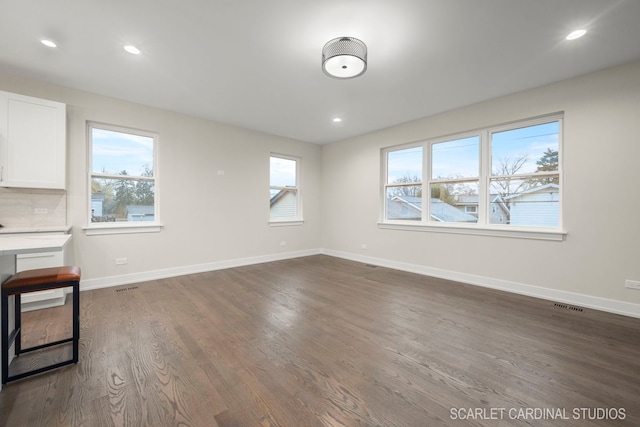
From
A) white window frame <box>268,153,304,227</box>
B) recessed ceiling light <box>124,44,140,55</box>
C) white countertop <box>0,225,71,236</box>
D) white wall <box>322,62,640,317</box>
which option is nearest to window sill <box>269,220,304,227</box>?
white window frame <box>268,153,304,227</box>

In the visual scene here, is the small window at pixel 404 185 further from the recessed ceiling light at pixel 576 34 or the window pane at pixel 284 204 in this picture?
the recessed ceiling light at pixel 576 34

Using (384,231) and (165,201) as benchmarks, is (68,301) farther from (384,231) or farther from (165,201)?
(384,231)

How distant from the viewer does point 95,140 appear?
3795mm

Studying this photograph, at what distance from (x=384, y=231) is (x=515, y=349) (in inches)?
126

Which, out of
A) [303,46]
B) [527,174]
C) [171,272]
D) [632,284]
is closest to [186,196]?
[171,272]

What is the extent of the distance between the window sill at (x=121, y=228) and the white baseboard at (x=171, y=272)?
0.65 metres

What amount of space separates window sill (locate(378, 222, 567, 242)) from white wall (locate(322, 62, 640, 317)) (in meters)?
0.07

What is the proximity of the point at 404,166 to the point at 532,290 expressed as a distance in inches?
111

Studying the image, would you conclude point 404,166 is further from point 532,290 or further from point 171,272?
point 171,272

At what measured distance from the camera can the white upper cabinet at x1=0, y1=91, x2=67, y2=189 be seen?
2938 mm

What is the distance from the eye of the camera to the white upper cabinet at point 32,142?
2.94 meters

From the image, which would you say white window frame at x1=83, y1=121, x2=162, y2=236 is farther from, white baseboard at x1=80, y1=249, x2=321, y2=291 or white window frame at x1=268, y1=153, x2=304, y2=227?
white window frame at x1=268, y1=153, x2=304, y2=227

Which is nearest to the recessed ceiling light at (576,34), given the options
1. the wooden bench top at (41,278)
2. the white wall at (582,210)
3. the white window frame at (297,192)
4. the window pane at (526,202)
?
the white wall at (582,210)

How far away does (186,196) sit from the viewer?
4516 mm
